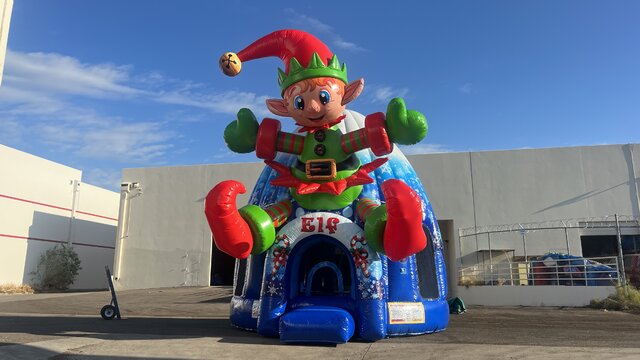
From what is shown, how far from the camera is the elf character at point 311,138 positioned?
→ 8.02 metres

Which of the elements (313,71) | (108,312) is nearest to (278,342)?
(313,71)

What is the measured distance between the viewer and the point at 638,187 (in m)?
23.1

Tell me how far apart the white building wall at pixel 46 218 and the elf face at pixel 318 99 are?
81.9 ft

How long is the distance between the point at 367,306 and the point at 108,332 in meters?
5.24

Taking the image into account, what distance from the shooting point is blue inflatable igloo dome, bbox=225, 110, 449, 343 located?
311 inches

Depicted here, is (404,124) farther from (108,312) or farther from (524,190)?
(524,190)

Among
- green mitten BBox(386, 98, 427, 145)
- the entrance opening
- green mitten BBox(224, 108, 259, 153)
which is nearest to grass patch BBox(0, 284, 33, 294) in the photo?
green mitten BBox(224, 108, 259, 153)

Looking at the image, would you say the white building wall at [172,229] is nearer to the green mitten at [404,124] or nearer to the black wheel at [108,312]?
the black wheel at [108,312]

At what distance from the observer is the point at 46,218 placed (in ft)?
98.1

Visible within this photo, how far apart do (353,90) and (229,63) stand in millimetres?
2221

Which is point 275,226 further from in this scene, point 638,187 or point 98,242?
point 98,242

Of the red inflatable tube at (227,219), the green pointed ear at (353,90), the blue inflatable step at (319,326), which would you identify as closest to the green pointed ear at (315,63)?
the green pointed ear at (353,90)

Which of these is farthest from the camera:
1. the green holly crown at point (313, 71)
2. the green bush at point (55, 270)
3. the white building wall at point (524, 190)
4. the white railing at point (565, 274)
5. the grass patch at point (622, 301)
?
the green bush at point (55, 270)

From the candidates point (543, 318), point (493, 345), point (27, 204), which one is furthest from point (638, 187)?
point (27, 204)
